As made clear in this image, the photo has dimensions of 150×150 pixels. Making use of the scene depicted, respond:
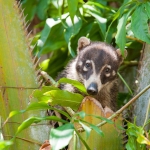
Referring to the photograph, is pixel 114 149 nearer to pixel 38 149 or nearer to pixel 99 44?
pixel 38 149

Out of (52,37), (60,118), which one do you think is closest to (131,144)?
(60,118)

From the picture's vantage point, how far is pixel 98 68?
10.3 ft

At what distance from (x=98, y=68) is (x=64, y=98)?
0.97 m

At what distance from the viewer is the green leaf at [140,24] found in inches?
89.4

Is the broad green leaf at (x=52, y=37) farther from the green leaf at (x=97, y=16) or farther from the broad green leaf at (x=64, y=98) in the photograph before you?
the broad green leaf at (x=64, y=98)

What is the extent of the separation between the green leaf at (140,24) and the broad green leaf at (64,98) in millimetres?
439

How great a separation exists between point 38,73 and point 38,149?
43 cm

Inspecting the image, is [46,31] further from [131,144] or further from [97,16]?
[131,144]

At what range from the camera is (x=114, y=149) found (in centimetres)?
220

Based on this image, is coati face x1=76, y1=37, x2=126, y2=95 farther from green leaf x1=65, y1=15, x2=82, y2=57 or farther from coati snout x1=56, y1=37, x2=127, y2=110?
green leaf x1=65, y1=15, x2=82, y2=57

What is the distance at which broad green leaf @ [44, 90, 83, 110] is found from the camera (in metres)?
2.15

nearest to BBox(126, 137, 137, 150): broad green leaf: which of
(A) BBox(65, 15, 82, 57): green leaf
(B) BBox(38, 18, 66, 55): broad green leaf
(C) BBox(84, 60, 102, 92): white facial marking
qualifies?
(C) BBox(84, 60, 102, 92): white facial marking

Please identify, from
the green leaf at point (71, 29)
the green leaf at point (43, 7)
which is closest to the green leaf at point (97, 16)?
the green leaf at point (71, 29)

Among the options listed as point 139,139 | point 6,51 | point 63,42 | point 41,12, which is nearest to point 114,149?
point 139,139
